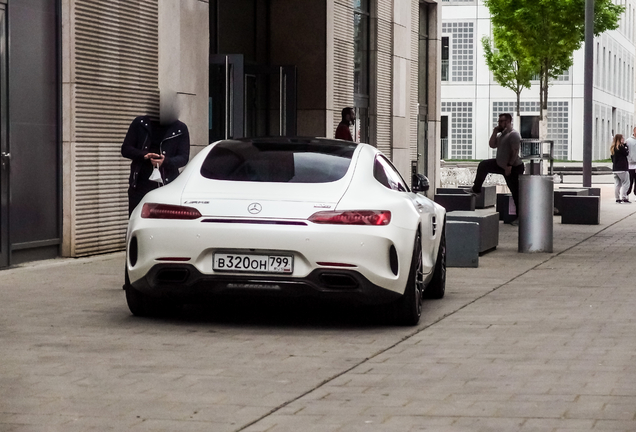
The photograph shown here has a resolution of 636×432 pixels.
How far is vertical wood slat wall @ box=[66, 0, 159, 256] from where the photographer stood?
44.1 ft

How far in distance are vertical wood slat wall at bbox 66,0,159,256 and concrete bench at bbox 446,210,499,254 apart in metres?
3.84

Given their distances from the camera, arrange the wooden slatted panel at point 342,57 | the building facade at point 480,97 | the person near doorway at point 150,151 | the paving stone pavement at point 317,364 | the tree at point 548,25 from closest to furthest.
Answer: the paving stone pavement at point 317,364
the person near doorway at point 150,151
the wooden slatted panel at point 342,57
the tree at point 548,25
the building facade at point 480,97

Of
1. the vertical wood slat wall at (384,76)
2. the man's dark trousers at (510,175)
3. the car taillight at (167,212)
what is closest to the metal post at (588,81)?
the vertical wood slat wall at (384,76)

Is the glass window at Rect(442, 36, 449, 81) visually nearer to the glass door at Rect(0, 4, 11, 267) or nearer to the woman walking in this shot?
the woman walking

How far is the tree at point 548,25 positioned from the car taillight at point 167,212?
45026 millimetres

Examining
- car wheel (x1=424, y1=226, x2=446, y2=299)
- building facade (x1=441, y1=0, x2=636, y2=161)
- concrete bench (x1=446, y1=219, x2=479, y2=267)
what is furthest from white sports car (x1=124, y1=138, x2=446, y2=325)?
building facade (x1=441, y1=0, x2=636, y2=161)

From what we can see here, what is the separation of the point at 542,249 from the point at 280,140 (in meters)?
6.78

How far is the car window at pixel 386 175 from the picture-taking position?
8.80 m

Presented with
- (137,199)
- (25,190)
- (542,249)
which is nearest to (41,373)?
(137,199)

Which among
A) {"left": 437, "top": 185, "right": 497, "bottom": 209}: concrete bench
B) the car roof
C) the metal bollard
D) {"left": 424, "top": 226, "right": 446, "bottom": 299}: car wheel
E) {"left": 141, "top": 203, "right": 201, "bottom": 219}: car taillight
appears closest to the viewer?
{"left": 141, "top": 203, "right": 201, "bottom": 219}: car taillight

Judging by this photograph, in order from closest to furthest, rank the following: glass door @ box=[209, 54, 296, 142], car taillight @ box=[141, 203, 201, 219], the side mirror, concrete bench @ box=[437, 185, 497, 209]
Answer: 1. car taillight @ box=[141, 203, 201, 219]
2. the side mirror
3. glass door @ box=[209, 54, 296, 142]
4. concrete bench @ box=[437, 185, 497, 209]

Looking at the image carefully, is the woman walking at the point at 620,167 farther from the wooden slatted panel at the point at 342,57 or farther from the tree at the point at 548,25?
the tree at the point at 548,25

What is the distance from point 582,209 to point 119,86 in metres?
9.80

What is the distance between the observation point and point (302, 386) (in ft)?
20.4
